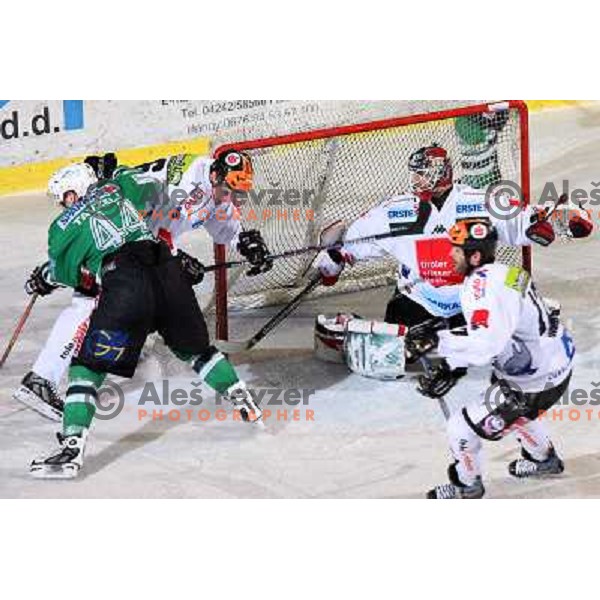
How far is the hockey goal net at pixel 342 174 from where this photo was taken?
703 cm

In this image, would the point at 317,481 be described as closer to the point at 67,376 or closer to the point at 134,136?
the point at 67,376

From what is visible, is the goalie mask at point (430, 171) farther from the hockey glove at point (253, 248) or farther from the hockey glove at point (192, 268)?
the hockey glove at point (192, 268)

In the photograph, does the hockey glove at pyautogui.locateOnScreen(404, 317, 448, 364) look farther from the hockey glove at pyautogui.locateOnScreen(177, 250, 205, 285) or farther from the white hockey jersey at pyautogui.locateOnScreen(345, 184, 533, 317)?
the hockey glove at pyautogui.locateOnScreen(177, 250, 205, 285)

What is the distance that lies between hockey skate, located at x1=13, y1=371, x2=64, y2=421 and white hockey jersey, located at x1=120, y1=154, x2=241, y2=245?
53 cm

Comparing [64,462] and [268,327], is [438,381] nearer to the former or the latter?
[64,462]

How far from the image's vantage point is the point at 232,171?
21.2ft

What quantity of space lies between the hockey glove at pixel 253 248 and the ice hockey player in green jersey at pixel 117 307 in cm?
43

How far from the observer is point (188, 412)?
646cm

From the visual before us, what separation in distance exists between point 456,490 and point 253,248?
1143 millimetres

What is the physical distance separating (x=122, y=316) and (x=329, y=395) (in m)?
0.80

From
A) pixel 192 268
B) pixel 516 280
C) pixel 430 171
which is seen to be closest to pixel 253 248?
pixel 192 268

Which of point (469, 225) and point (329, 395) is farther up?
point (469, 225)

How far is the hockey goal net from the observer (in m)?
7.03
